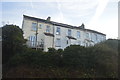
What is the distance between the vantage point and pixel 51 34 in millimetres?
18422

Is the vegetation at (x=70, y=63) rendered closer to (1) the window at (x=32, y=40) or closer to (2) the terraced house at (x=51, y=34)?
(2) the terraced house at (x=51, y=34)

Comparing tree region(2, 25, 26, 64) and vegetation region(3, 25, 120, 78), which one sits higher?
tree region(2, 25, 26, 64)

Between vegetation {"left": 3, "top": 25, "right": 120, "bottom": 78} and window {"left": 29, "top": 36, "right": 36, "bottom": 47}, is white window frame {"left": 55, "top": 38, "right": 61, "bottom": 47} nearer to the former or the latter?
window {"left": 29, "top": 36, "right": 36, "bottom": 47}

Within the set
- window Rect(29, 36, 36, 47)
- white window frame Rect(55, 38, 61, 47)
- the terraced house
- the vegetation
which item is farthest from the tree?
white window frame Rect(55, 38, 61, 47)

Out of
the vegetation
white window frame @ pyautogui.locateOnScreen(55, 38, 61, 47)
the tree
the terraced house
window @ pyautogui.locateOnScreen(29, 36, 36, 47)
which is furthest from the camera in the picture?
white window frame @ pyautogui.locateOnScreen(55, 38, 61, 47)

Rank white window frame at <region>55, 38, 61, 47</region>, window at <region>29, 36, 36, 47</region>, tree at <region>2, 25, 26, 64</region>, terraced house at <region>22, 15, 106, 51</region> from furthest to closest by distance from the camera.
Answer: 1. white window frame at <region>55, 38, 61, 47</region>
2. terraced house at <region>22, 15, 106, 51</region>
3. window at <region>29, 36, 36, 47</region>
4. tree at <region>2, 25, 26, 64</region>

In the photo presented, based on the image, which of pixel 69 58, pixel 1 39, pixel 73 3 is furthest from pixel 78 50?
pixel 1 39

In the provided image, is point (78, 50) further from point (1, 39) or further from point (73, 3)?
point (1, 39)

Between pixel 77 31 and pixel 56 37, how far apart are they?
14.4ft

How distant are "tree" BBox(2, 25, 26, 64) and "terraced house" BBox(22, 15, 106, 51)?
211 inches

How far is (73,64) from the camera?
23.9 feet

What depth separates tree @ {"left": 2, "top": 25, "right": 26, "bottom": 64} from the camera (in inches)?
373

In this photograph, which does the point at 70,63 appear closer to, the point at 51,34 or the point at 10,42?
the point at 10,42

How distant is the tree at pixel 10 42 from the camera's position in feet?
31.1
